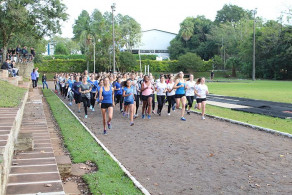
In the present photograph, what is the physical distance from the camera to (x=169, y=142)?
936 cm

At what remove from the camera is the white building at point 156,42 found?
86.6 metres

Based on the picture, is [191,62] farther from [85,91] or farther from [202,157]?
[202,157]

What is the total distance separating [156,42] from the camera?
87000mm

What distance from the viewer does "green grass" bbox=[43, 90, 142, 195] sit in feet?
18.3

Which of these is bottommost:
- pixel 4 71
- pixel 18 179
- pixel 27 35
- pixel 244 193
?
pixel 244 193

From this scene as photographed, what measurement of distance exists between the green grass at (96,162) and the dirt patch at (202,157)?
332 mm

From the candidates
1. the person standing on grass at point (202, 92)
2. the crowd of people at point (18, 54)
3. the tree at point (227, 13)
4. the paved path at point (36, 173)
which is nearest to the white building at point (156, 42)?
the tree at point (227, 13)

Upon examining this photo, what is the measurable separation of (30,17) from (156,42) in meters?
58.7

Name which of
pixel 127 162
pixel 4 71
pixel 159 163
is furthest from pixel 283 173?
pixel 4 71

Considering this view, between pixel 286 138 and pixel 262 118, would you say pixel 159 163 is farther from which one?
pixel 262 118

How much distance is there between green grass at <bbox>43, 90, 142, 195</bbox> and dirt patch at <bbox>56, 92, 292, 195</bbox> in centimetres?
33

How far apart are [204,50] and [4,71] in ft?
200

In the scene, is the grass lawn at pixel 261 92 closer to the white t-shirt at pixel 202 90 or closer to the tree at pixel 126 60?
the white t-shirt at pixel 202 90

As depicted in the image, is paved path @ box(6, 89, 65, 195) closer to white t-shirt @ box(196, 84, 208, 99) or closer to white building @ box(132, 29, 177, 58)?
white t-shirt @ box(196, 84, 208, 99)
